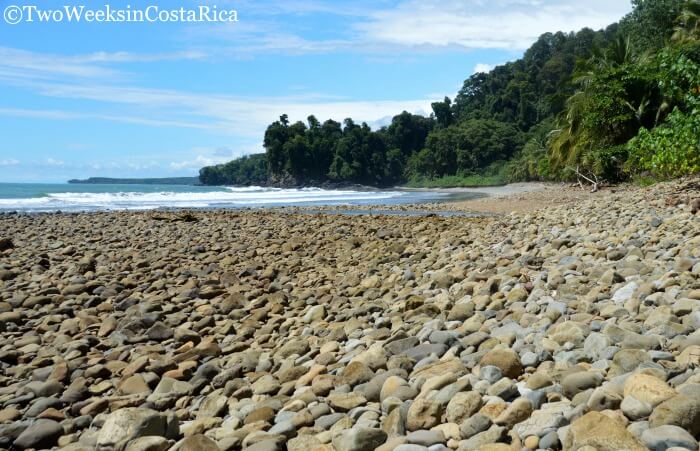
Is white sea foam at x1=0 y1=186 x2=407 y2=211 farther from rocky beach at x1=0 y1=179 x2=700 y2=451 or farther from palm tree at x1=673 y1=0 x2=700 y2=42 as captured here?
rocky beach at x1=0 y1=179 x2=700 y2=451

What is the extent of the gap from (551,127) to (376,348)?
156 ft

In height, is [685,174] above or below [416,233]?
above

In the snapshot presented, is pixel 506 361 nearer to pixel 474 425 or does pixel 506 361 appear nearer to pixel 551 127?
pixel 474 425

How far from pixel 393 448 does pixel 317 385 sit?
1.20 m

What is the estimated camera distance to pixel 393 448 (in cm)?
270

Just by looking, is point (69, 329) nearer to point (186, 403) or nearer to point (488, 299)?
point (186, 403)

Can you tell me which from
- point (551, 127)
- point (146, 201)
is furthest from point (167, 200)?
point (551, 127)

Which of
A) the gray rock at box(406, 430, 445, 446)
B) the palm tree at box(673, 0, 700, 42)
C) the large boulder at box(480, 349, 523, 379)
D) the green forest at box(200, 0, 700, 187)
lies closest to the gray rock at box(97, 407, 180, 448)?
the gray rock at box(406, 430, 445, 446)

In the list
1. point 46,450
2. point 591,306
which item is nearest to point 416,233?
point 591,306

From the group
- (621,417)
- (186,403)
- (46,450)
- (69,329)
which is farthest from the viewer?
(69,329)

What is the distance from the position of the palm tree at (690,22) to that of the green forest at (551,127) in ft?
0.21

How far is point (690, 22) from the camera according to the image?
2586 centimetres

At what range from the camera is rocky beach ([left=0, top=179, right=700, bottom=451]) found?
2.76 m

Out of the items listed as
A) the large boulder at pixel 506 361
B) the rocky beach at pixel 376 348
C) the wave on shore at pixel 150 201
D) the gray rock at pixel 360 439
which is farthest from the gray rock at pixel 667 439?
the wave on shore at pixel 150 201
